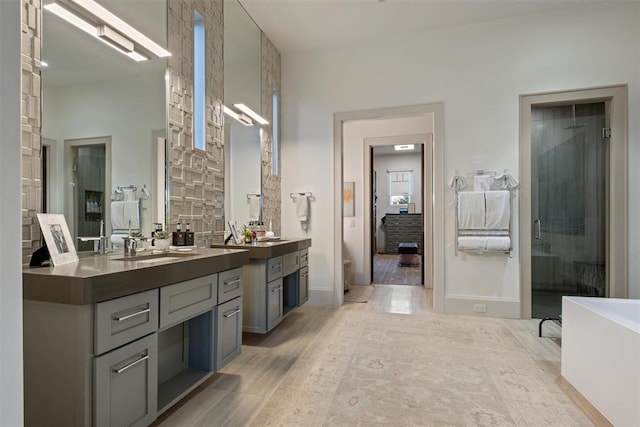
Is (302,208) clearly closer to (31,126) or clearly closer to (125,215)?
(125,215)

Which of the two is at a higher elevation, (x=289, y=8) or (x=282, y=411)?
(x=289, y=8)

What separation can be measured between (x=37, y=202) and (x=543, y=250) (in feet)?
14.5

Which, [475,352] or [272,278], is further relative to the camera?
[272,278]

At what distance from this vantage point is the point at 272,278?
9.85ft

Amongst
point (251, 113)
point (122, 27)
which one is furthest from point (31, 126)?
point (251, 113)

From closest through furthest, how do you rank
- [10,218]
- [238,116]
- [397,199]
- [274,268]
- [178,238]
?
[10,218] → [178,238] → [274,268] → [238,116] → [397,199]

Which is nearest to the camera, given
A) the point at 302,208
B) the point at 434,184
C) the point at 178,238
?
the point at 178,238

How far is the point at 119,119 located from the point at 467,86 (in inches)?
139

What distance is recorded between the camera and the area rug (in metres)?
4.60

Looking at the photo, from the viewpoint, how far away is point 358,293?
4.96 metres

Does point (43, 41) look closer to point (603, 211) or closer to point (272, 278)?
point (272, 278)

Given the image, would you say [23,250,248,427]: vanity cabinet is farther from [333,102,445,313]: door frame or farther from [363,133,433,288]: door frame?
[363,133,433,288]: door frame

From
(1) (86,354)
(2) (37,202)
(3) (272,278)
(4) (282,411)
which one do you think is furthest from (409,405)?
(2) (37,202)

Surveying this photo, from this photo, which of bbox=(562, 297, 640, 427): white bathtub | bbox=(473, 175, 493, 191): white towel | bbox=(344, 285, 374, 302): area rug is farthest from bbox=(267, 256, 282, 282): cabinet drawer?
bbox=(473, 175, 493, 191): white towel
